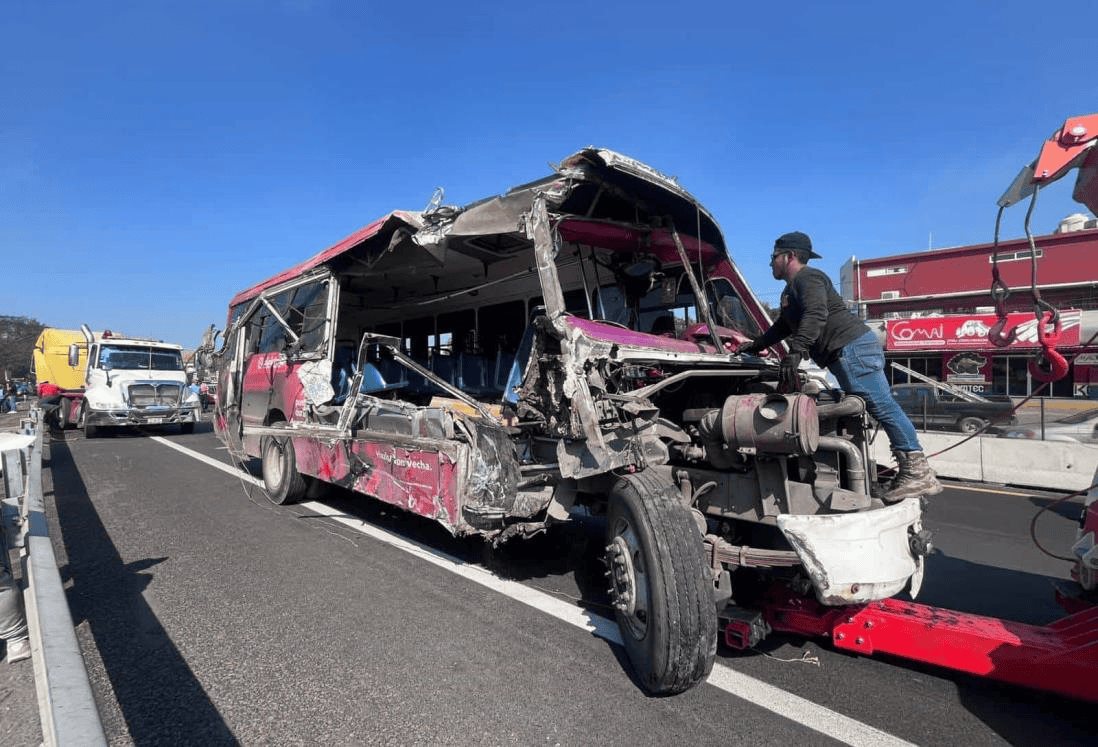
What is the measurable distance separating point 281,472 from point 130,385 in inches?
458

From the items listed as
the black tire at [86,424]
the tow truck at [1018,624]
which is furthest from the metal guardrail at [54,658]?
the black tire at [86,424]

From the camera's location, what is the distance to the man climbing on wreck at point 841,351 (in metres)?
3.35

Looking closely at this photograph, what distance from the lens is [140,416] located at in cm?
1541

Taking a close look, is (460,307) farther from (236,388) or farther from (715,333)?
(715,333)

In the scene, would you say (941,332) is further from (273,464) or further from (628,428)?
(628,428)

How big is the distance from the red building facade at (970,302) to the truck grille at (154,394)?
2265 centimetres

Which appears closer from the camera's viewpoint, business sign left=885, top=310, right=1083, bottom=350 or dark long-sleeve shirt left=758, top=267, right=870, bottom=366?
dark long-sleeve shirt left=758, top=267, right=870, bottom=366

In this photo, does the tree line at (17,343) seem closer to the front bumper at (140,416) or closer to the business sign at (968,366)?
the front bumper at (140,416)

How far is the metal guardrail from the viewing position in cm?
140

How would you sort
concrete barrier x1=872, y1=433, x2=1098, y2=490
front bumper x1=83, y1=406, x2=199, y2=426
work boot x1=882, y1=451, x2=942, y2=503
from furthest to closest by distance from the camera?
front bumper x1=83, y1=406, x2=199, y2=426 → concrete barrier x1=872, y1=433, x2=1098, y2=490 → work boot x1=882, y1=451, x2=942, y2=503

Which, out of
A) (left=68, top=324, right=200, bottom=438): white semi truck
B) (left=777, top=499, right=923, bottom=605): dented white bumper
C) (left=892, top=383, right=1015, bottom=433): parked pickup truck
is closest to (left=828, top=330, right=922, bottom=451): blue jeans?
(left=777, top=499, right=923, bottom=605): dented white bumper

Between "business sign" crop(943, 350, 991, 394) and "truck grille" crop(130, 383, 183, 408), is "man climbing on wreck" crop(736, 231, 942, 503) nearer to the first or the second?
"truck grille" crop(130, 383, 183, 408)

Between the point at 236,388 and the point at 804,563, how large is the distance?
790 centimetres

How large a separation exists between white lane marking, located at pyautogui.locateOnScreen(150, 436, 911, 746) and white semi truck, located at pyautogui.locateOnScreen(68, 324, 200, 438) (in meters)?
12.4
